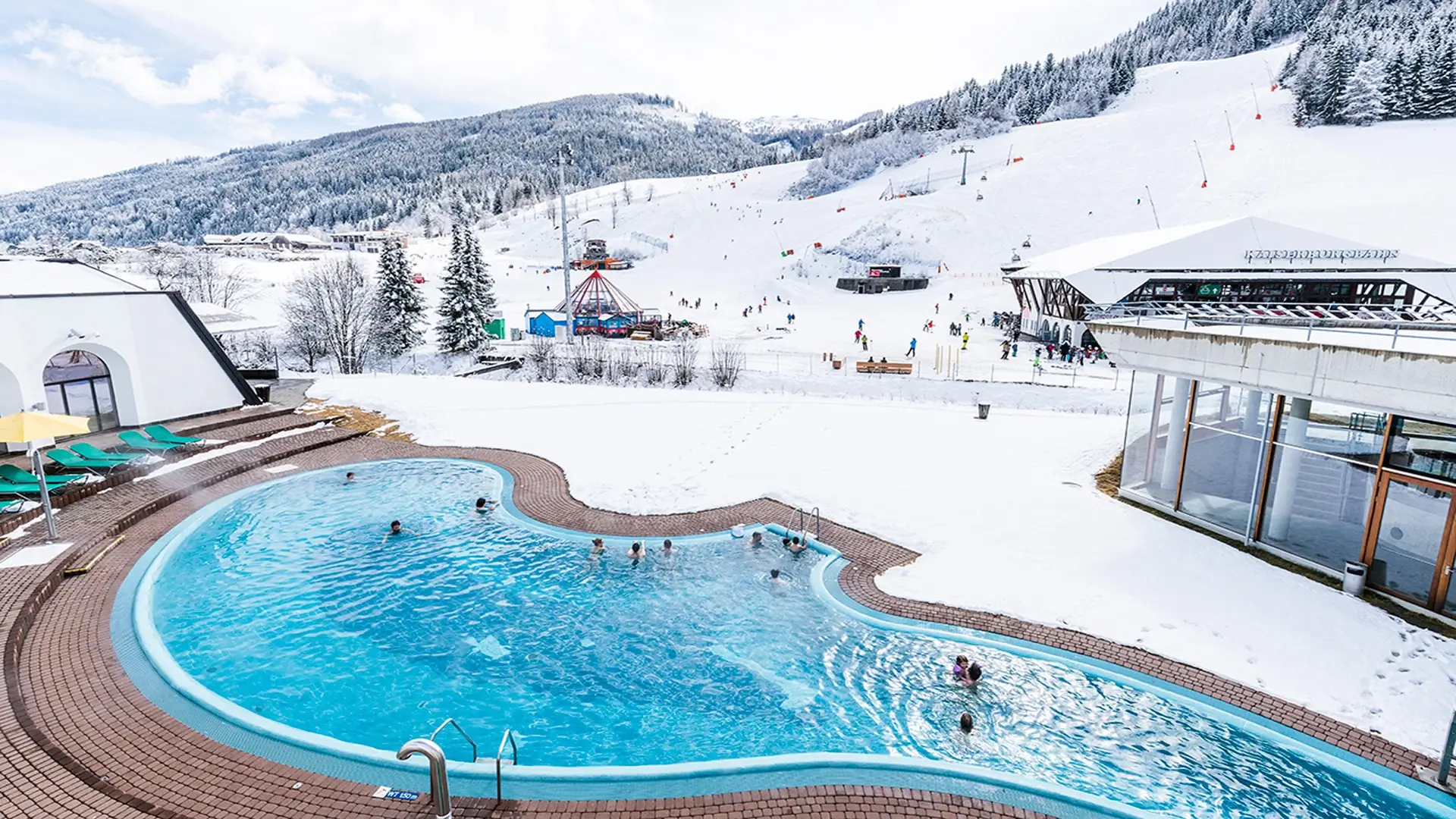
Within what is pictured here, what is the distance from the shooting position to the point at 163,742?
6.62 m

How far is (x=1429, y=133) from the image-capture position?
55281 millimetres

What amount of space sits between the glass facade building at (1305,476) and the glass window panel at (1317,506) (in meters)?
0.01

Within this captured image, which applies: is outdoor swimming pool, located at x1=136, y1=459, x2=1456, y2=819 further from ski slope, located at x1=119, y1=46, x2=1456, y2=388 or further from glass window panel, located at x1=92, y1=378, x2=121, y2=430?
ski slope, located at x1=119, y1=46, x2=1456, y2=388

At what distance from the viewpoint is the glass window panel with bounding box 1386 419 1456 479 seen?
850 cm

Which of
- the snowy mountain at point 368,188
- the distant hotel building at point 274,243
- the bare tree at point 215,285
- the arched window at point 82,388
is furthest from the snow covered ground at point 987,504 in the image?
the snowy mountain at point 368,188

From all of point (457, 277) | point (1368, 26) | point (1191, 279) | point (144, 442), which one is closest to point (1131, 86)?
point (1368, 26)

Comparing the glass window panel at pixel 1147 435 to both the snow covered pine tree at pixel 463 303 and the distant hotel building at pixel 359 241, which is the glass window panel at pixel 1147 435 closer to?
the snow covered pine tree at pixel 463 303

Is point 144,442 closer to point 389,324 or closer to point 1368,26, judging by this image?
point 389,324

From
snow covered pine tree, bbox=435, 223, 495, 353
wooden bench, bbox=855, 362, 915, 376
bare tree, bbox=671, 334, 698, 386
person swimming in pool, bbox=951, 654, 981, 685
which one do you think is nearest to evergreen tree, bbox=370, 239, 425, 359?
snow covered pine tree, bbox=435, 223, 495, 353

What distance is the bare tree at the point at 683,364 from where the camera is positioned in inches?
1132

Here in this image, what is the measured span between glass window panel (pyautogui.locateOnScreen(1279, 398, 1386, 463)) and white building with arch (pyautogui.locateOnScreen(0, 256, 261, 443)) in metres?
24.5

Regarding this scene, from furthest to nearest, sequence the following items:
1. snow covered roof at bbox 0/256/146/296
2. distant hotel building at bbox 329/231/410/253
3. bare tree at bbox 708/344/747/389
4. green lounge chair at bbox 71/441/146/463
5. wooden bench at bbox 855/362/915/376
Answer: distant hotel building at bbox 329/231/410/253 → wooden bench at bbox 855/362/915/376 → bare tree at bbox 708/344/747/389 → snow covered roof at bbox 0/256/146/296 → green lounge chair at bbox 71/441/146/463

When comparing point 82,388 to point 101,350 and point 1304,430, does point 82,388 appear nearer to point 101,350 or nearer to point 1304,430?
point 101,350

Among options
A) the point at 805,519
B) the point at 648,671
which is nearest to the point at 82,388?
the point at 648,671
